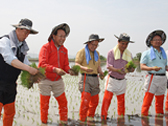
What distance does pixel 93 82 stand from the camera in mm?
3590

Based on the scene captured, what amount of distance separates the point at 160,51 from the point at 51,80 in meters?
2.63

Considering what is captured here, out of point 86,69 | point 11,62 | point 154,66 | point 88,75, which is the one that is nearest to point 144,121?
point 154,66

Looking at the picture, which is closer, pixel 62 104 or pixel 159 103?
pixel 62 104

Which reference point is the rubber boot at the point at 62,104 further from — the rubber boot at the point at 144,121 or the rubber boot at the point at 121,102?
the rubber boot at the point at 144,121

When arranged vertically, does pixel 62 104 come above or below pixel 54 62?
below

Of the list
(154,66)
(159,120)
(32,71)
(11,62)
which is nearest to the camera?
(11,62)

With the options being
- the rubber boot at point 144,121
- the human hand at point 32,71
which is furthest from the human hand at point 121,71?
the human hand at point 32,71

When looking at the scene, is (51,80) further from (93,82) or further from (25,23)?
(25,23)

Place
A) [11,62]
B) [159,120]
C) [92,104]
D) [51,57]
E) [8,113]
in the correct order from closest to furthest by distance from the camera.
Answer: [11,62]
[8,113]
[51,57]
[92,104]
[159,120]

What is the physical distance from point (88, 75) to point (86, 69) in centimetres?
31

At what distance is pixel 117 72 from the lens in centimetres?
374

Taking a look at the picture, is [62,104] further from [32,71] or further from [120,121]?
[120,121]

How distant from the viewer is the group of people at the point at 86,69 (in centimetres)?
255

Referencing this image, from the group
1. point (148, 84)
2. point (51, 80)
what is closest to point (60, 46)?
point (51, 80)
